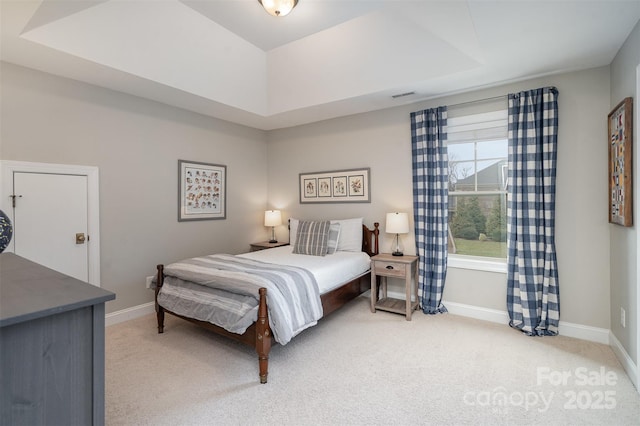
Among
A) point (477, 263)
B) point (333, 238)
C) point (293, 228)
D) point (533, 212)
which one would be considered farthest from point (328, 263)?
point (533, 212)

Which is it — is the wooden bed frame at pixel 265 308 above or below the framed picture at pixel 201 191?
below

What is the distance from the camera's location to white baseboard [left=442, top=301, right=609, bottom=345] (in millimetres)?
2799

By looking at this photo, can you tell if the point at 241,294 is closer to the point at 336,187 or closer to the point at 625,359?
the point at 336,187

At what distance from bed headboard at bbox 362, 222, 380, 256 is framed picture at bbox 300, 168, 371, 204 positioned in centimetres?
38

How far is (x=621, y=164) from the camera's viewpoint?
236 cm

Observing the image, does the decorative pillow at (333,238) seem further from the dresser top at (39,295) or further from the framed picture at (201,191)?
the dresser top at (39,295)

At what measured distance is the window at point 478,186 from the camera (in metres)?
3.37

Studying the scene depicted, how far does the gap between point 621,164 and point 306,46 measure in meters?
3.19

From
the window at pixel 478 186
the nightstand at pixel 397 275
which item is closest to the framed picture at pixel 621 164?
the window at pixel 478 186

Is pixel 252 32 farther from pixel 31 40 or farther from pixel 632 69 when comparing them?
pixel 632 69

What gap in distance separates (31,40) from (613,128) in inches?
184

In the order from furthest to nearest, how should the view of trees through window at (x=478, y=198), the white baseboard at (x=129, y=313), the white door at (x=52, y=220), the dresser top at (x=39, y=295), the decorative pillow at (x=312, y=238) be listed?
1. the decorative pillow at (x=312, y=238)
2. the view of trees through window at (x=478, y=198)
3. the white baseboard at (x=129, y=313)
4. the white door at (x=52, y=220)
5. the dresser top at (x=39, y=295)

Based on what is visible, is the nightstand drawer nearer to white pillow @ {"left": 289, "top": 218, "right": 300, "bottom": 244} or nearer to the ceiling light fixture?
white pillow @ {"left": 289, "top": 218, "right": 300, "bottom": 244}

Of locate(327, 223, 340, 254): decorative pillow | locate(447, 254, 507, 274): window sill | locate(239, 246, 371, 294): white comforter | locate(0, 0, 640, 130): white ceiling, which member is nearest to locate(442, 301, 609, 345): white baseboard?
locate(447, 254, 507, 274): window sill
